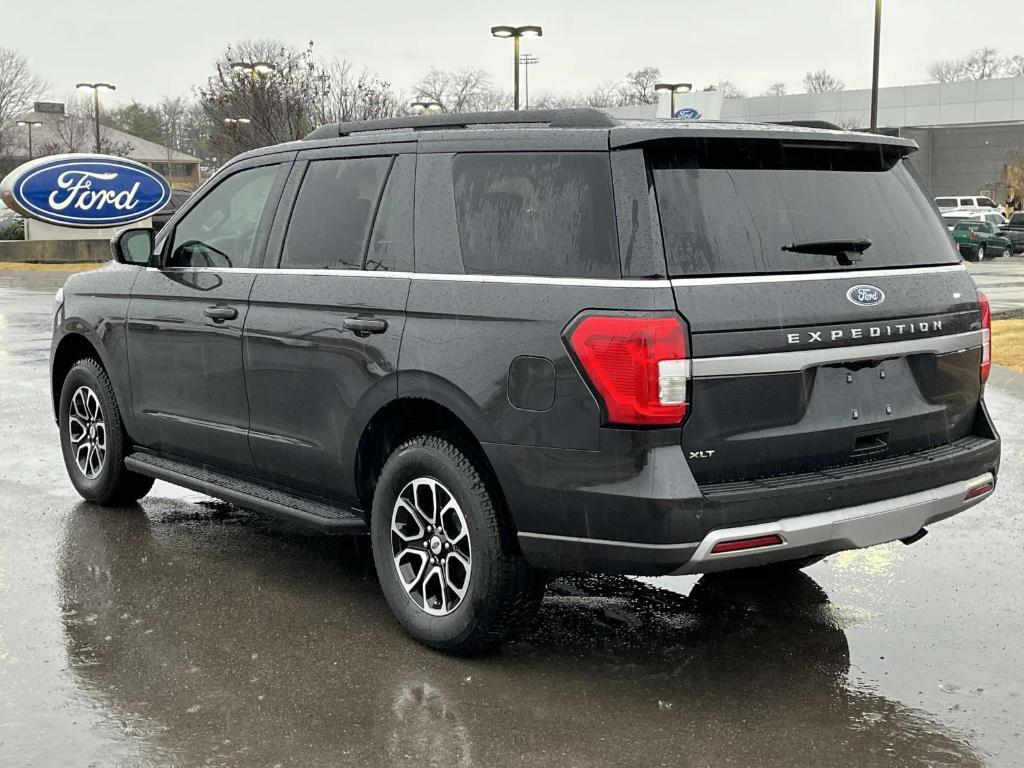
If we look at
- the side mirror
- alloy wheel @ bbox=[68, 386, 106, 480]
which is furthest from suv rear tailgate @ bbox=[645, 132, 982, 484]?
alloy wheel @ bbox=[68, 386, 106, 480]

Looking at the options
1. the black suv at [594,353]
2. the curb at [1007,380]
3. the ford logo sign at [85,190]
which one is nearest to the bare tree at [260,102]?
the ford logo sign at [85,190]

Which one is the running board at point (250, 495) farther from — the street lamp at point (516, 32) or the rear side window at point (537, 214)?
the street lamp at point (516, 32)

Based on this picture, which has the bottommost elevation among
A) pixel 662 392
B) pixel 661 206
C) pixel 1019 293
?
pixel 1019 293

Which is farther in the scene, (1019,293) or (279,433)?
(1019,293)

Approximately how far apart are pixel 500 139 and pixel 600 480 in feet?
4.49

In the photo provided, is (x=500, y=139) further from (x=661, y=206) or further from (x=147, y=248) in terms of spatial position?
(x=147, y=248)

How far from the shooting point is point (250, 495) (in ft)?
17.9

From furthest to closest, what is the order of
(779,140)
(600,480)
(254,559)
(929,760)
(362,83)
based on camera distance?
(362,83) → (254,559) → (779,140) → (600,480) → (929,760)

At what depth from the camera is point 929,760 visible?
3791 mm

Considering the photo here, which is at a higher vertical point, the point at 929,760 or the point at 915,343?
the point at 915,343

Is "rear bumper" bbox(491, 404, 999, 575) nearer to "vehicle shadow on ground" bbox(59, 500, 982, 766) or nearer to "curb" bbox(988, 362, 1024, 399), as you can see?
"vehicle shadow on ground" bbox(59, 500, 982, 766)

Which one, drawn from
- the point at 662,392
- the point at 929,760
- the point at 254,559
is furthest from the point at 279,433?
the point at 929,760

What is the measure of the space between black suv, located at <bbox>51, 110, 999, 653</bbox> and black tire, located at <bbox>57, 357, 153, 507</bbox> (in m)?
1.36

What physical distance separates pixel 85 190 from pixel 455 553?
2876cm
